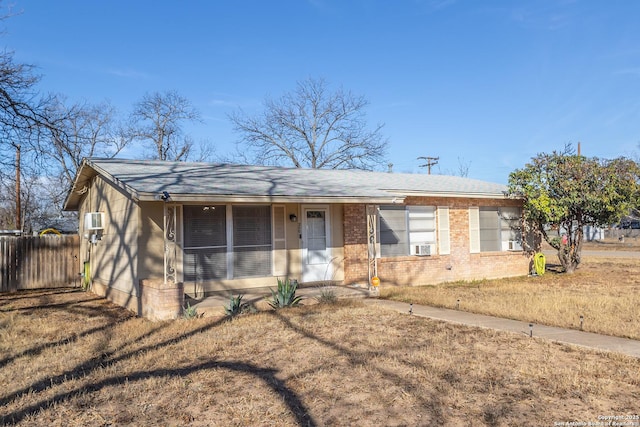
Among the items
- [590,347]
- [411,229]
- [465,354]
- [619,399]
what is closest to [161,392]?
[465,354]

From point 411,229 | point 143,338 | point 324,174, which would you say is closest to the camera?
point 143,338

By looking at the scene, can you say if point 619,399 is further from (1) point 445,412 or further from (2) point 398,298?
(2) point 398,298

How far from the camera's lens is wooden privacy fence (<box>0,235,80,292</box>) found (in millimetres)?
14805

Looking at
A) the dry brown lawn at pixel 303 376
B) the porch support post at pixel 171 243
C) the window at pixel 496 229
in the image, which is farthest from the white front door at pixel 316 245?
the window at pixel 496 229

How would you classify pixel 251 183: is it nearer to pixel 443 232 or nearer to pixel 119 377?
pixel 119 377

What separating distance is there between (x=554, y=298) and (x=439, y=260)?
4239 millimetres

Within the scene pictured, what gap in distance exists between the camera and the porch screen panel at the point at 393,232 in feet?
45.7

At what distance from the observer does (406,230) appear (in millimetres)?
14336

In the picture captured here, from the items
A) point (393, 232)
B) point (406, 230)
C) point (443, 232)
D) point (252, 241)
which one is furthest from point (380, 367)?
point (443, 232)

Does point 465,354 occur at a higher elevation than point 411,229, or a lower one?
lower

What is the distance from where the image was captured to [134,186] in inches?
365

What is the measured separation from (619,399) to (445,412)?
1.72 metres

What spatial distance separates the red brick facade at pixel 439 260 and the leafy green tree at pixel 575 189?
885 millimetres

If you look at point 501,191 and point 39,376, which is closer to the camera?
point 39,376
